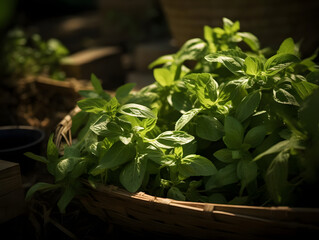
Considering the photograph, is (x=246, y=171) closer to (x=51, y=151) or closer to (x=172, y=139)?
(x=172, y=139)

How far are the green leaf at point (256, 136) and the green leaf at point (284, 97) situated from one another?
0.07 meters

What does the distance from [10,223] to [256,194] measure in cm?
73

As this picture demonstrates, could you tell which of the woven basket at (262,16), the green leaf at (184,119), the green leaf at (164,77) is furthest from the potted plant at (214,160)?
the woven basket at (262,16)

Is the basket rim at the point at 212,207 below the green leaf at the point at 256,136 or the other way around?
below

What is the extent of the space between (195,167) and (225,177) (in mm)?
70

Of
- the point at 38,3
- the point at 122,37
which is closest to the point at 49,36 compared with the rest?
the point at 122,37

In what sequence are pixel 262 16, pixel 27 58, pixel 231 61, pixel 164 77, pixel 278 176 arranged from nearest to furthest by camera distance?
pixel 278 176 < pixel 231 61 < pixel 164 77 < pixel 262 16 < pixel 27 58

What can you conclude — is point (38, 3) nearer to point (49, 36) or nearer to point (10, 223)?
point (49, 36)

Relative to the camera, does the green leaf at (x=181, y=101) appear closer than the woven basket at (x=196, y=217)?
No

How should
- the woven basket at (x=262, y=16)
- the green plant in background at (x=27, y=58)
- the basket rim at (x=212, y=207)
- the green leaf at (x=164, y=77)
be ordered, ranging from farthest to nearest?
the green plant in background at (x=27, y=58) → the woven basket at (x=262, y=16) → the green leaf at (x=164, y=77) → the basket rim at (x=212, y=207)

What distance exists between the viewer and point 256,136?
775 millimetres

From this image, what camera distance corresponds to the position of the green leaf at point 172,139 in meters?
0.79

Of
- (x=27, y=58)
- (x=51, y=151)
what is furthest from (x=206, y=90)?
(x=27, y=58)

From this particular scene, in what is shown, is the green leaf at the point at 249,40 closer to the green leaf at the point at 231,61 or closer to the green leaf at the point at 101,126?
the green leaf at the point at 231,61
